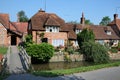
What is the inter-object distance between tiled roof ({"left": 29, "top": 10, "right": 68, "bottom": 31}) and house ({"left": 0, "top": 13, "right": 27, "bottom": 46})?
272 inches

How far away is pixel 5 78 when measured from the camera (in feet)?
48.8

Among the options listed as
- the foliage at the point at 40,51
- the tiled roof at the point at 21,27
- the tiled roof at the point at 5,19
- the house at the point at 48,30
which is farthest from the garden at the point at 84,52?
the tiled roof at the point at 21,27

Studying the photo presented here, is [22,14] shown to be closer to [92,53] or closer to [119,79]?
[92,53]

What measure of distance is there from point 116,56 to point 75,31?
11964 mm

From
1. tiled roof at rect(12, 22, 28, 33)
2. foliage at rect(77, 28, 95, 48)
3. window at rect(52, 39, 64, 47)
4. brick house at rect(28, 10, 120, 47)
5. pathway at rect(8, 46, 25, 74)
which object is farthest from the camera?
tiled roof at rect(12, 22, 28, 33)

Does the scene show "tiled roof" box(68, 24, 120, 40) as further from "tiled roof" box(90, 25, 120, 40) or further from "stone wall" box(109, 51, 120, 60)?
"stone wall" box(109, 51, 120, 60)

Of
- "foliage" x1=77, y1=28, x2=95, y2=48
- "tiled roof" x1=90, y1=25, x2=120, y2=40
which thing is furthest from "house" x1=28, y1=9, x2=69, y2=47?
"tiled roof" x1=90, y1=25, x2=120, y2=40

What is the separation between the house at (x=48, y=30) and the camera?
42906 millimetres

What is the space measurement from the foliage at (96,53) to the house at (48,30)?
781 centimetres

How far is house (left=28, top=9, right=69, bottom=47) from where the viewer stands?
42.9 meters

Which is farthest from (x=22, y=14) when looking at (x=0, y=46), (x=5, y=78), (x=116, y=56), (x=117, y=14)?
(x=5, y=78)

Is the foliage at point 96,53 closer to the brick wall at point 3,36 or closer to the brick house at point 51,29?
the brick house at point 51,29

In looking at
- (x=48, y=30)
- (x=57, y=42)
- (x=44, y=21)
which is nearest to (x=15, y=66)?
(x=48, y=30)

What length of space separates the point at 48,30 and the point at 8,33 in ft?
35.7
